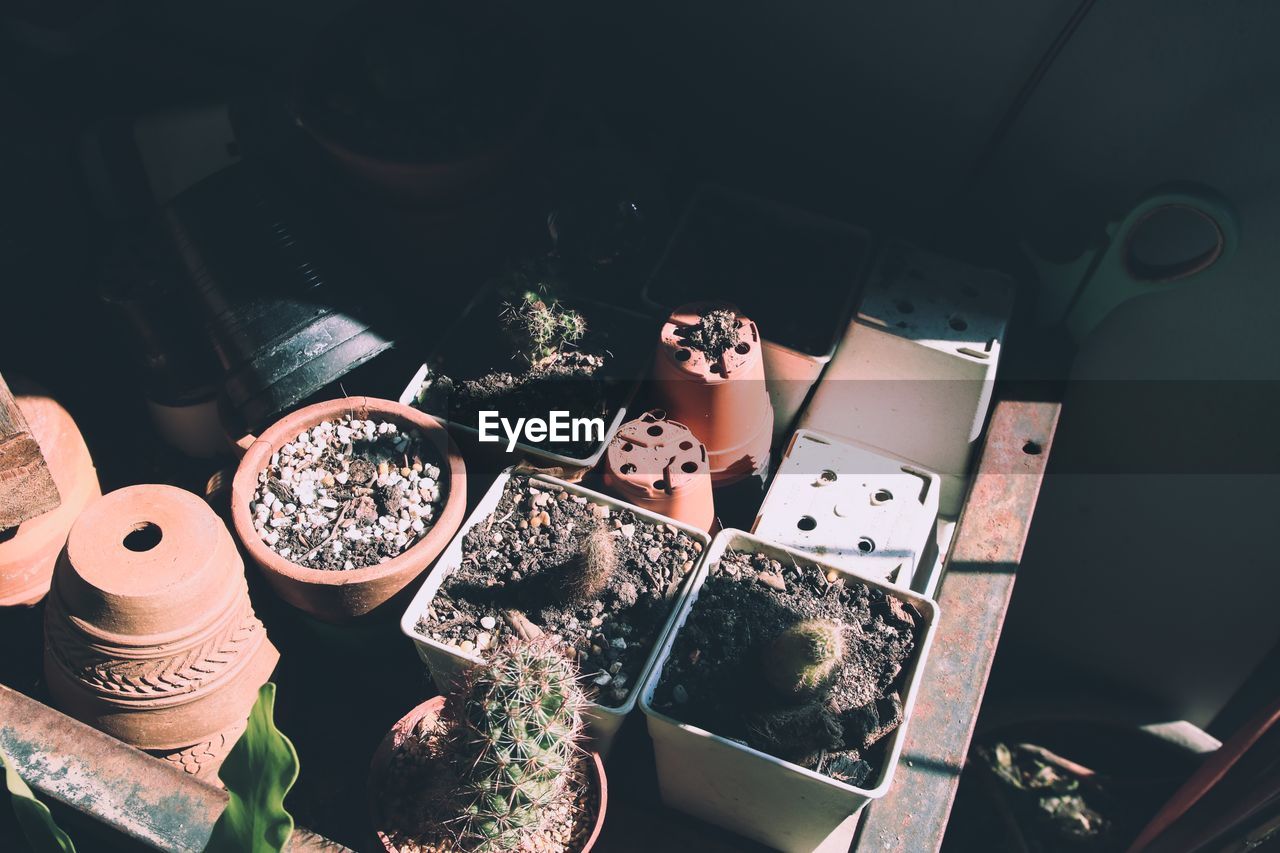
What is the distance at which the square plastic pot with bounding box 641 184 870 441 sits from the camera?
71.3 inches

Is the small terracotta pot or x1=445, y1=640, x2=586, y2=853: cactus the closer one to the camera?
x1=445, y1=640, x2=586, y2=853: cactus

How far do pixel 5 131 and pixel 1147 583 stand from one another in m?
2.77

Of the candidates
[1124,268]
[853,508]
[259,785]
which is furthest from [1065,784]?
[259,785]

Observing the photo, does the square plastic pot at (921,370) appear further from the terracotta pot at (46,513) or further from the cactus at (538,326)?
the terracotta pot at (46,513)

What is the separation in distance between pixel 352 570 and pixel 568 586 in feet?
1.12

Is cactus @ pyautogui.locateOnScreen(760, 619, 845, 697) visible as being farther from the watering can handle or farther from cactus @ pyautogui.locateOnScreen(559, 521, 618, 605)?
the watering can handle

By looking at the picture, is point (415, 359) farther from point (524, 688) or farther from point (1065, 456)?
point (1065, 456)

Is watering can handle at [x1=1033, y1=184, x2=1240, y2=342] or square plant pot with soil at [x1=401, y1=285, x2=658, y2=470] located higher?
watering can handle at [x1=1033, y1=184, x2=1240, y2=342]

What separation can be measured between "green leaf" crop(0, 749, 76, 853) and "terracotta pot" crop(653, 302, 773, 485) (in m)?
1.07

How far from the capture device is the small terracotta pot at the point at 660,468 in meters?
1.59

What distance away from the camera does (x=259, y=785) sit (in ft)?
3.66

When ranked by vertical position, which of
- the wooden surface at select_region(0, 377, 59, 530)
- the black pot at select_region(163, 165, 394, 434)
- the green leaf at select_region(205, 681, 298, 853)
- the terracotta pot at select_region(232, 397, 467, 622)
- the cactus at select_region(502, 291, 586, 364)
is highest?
the cactus at select_region(502, 291, 586, 364)

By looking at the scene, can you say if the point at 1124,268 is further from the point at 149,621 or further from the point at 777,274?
the point at 149,621

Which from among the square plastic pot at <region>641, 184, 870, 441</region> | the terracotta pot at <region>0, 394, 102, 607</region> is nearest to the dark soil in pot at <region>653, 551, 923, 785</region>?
the square plastic pot at <region>641, 184, 870, 441</region>
